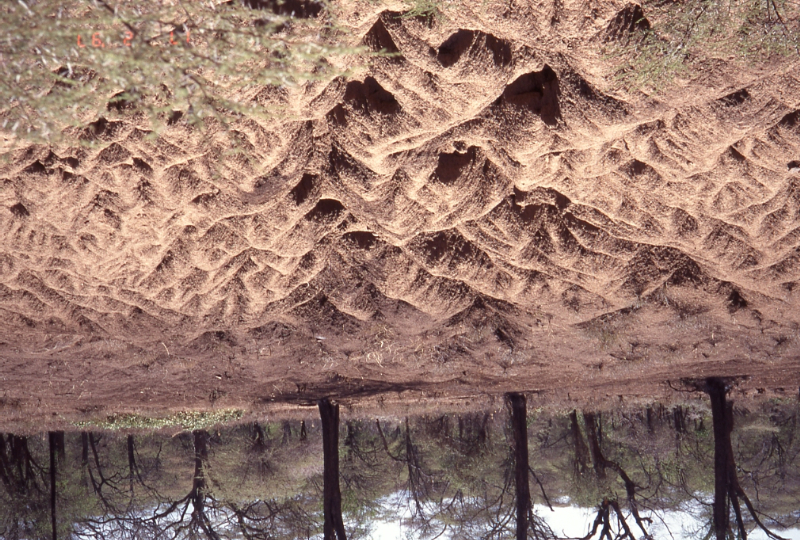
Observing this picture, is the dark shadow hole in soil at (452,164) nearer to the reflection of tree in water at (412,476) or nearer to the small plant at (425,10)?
the small plant at (425,10)

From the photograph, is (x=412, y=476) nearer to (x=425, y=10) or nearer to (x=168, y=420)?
(x=168, y=420)

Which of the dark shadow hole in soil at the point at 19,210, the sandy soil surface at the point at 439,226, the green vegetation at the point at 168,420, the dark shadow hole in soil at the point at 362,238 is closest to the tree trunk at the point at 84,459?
the green vegetation at the point at 168,420

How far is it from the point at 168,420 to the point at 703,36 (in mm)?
4893

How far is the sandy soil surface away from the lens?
208 centimetres

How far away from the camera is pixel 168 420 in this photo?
197 inches

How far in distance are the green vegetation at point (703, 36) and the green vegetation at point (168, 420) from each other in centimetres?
390

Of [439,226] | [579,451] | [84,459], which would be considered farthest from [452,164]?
[84,459]

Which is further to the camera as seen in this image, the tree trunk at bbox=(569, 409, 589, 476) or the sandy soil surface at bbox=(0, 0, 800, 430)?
the tree trunk at bbox=(569, 409, 589, 476)

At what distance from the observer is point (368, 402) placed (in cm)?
449

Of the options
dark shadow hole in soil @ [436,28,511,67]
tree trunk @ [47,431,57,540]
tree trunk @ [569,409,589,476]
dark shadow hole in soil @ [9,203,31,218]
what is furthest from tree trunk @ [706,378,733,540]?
tree trunk @ [47,431,57,540]

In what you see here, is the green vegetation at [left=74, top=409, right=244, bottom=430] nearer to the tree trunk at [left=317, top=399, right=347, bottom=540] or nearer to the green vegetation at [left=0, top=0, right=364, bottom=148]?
the tree trunk at [left=317, top=399, right=347, bottom=540]

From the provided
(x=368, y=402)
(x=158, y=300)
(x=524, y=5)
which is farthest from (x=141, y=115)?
(x=368, y=402)

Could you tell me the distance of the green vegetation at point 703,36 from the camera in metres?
1.77

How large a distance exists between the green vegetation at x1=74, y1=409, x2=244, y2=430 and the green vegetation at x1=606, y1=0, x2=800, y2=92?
3899mm
